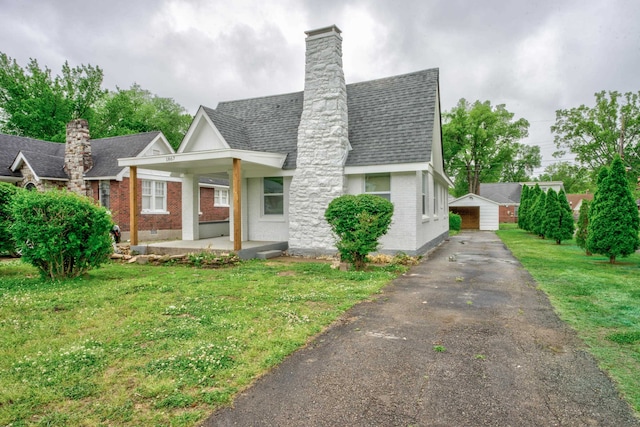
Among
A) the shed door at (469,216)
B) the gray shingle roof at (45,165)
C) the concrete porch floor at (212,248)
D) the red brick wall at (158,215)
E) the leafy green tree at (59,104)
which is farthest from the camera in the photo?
the shed door at (469,216)

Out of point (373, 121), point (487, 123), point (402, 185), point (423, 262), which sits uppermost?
point (487, 123)

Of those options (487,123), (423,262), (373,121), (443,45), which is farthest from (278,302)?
(487,123)

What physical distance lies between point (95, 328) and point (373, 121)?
420 inches

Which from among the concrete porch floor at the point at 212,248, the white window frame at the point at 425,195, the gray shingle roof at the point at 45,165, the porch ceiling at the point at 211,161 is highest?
the gray shingle roof at the point at 45,165

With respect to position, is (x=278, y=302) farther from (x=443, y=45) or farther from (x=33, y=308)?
(x=443, y=45)

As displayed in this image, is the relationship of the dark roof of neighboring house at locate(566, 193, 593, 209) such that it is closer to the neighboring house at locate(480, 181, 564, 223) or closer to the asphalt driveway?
the neighboring house at locate(480, 181, 564, 223)

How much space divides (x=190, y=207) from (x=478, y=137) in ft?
123

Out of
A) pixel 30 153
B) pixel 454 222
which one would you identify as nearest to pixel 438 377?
pixel 30 153

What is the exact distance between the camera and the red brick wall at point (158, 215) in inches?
699

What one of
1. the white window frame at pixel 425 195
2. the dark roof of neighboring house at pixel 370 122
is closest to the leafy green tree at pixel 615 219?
the white window frame at pixel 425 195

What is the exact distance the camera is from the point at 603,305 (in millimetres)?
6082

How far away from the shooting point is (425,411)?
2908 mm

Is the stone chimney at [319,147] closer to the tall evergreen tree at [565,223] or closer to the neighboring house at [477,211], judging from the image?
the tall evergreen tree at [565,223]

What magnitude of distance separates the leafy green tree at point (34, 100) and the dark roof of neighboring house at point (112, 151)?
14.3 metres
